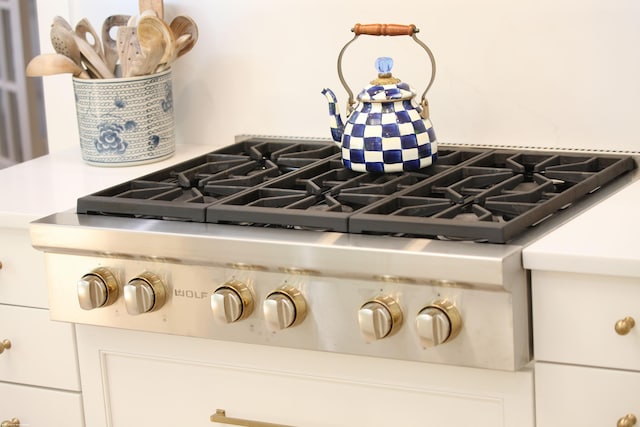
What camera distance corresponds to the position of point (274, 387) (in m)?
1.69

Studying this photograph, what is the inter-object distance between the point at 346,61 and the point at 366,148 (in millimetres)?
415

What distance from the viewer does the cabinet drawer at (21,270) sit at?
74.0 inches

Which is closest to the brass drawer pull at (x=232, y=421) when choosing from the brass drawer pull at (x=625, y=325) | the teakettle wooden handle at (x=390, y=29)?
the brass drawer pull at (x=625, y=325)

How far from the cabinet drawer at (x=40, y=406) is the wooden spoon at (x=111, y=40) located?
0.70 m

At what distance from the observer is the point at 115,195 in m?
1.85

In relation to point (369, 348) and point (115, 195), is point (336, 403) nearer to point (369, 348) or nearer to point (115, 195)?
point (369, 348)

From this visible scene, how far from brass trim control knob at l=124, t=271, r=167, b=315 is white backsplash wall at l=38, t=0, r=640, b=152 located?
2.22 ft

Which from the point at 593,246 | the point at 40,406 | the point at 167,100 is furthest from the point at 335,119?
the point at 40,406

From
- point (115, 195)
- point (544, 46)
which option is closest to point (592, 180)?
point (544, 46)

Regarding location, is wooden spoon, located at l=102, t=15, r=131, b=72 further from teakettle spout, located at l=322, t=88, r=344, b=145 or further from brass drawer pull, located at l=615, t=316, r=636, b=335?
brass drawer pull, located at l=615, t=316, r=636, b=335

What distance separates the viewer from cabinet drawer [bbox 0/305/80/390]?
190 cm

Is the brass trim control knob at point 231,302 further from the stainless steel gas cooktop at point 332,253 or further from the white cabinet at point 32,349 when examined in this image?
the white cabinet at point 32,349

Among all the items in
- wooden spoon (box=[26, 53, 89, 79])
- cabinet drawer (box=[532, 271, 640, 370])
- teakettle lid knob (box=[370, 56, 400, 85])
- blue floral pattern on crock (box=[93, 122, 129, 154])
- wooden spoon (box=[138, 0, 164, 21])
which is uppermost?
wooden spoon (box=[138, 0, 164, 21])

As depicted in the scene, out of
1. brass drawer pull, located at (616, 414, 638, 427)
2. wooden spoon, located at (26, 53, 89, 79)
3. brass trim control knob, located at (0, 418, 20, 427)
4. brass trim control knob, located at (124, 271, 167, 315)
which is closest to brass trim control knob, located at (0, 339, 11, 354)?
brass trim control knob, located at (0, 418, 20, 427)
